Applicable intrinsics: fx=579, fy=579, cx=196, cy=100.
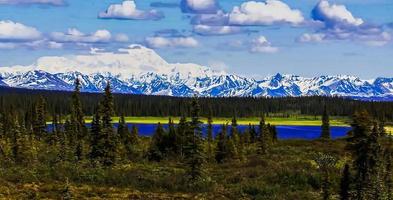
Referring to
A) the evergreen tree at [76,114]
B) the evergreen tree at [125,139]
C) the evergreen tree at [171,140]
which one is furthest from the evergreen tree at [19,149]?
the evergreen tree at [171,140]

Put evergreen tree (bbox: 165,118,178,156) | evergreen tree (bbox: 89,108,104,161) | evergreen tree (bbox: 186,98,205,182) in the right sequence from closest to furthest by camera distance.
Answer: evergreen tree (bbox: 186,98,205,182), evergreen tree (bbox: 89,108,104,161), evergreen tree (bbox: 165,118,178,156)

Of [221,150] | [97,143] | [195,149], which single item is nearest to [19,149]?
[97,143]

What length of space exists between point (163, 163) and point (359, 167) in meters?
36.8

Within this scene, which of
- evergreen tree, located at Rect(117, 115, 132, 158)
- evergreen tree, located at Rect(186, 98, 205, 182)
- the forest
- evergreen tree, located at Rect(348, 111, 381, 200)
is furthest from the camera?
evergreen tree, located at Rect(117, 115, 132, 158)

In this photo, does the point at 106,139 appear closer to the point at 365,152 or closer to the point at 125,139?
the point at 125,139

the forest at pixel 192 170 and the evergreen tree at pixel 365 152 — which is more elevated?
the evergreen tree at pixel 365 152

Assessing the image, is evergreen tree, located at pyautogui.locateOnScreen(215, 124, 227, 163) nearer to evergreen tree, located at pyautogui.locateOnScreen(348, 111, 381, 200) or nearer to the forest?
the forest

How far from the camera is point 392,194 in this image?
4547cm

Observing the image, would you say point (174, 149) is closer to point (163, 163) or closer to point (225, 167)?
point (163, 163)

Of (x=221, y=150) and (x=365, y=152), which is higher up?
(x=365, y=152)

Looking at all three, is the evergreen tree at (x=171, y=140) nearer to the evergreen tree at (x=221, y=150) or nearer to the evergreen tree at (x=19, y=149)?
the evergreen tree at (x=221, y=150)

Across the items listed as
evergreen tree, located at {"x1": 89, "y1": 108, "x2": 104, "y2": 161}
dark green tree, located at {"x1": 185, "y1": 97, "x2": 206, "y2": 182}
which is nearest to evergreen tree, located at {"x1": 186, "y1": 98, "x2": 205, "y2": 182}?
dark green tree, located at {"x1": 185, "y1": 97, "x2": 206, "y2": 182}

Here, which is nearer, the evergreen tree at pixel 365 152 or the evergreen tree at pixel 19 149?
the evergreen tree at pixel 365 152

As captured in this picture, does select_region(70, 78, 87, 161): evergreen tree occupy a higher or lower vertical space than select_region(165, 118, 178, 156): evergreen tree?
higher
